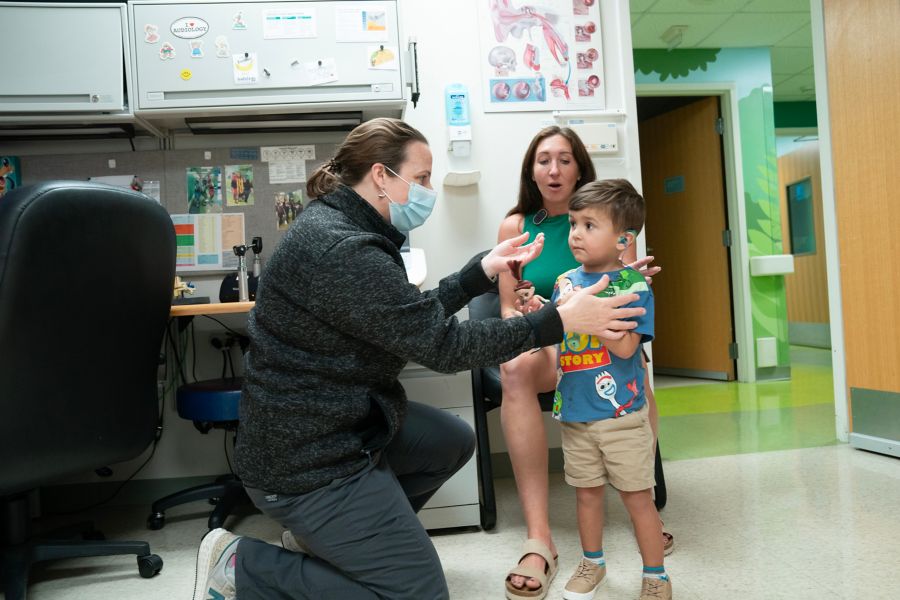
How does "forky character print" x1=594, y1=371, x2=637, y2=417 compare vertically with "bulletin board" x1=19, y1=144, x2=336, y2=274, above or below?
below

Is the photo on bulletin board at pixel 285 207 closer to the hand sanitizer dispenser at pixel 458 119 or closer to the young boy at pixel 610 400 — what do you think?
the hand sanitizer dispenser at pixel 458 119

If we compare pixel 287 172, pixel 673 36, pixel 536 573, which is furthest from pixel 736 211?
pixel 536 573

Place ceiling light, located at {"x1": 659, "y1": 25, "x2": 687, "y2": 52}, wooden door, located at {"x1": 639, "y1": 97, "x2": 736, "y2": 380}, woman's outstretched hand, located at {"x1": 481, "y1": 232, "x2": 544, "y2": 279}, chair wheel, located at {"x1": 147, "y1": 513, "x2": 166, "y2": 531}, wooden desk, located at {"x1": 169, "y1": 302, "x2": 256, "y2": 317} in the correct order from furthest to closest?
wooden door, located at {"x1": 639, "y1": 97, "x2": 736, "y2": 380} → ceiling light, located at {"x1": 659, "y1": 25, "x2": 687, "y2": 52} → chair wheel, located at {"x1": 147, "y1": 513, "x2": 166, "y2": 531} → wooden desk, located at {"x1": 169, "y1": 302, "x2": 256, "y2": 317} → woman's outstretched hand, located at {"x1": 481, "y1": 232, "x2": 544, "y2": 279}

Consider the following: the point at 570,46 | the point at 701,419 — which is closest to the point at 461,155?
the point at 570,46

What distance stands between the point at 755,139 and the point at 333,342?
170 inches

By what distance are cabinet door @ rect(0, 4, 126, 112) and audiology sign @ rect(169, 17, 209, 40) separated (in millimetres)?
174

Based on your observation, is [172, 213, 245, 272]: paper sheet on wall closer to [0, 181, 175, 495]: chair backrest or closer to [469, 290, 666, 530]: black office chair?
[0, 181, 175, 495]: chair backrest

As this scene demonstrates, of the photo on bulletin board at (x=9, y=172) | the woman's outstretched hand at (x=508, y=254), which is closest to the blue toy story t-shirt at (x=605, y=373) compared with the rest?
the woman's outstretched hand at (x=508, y=254)

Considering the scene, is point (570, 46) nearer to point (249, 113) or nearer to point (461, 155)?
point (461, 155)

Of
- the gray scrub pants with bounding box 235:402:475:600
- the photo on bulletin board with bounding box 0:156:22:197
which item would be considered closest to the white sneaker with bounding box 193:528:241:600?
the gray scrub pants with bounding box 235:402:475:600

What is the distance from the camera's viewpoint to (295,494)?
47.3 inches

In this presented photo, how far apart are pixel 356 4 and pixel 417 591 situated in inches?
75.3

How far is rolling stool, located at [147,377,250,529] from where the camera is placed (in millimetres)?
1960

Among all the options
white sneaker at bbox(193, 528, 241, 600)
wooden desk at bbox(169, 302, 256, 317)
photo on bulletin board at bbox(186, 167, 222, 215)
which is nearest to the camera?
white sneaker at bbox(193, 528, 241, 600)
